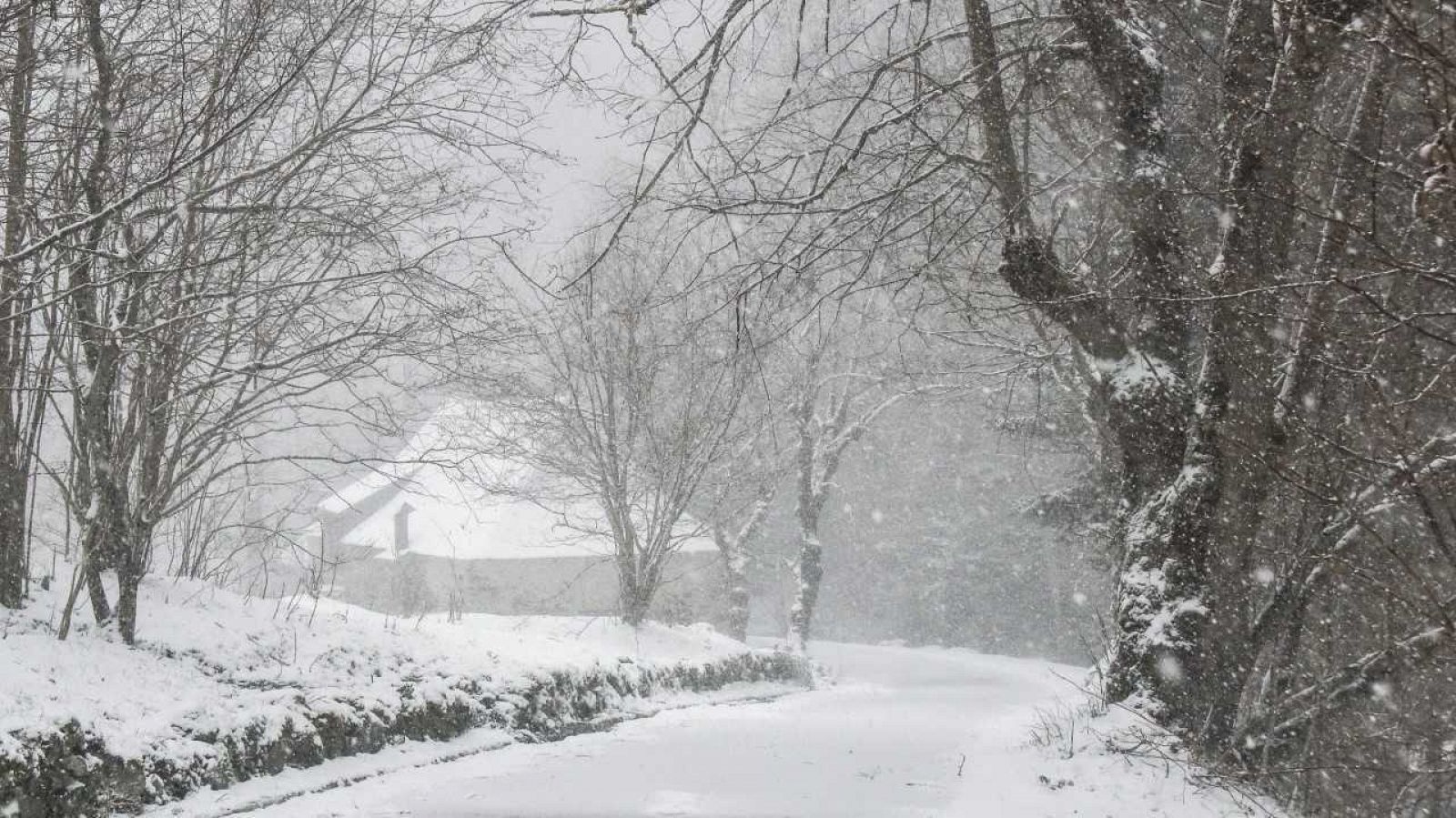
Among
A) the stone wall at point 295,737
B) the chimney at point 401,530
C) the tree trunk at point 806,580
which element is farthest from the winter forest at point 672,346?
the chimney at point 401,530

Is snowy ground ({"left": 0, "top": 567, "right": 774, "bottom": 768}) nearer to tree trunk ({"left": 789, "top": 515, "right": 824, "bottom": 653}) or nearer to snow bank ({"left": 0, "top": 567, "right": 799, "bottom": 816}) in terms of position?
snow bank ({"left": 0, "top": 567, "right": 799, "bottom": 816})

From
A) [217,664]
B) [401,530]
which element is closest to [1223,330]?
[217,664]

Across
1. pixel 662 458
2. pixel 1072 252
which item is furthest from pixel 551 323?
pixel 1072 252

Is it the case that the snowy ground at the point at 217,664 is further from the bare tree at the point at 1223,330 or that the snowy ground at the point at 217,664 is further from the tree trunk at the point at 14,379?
the bare tree at the point at 1223,330

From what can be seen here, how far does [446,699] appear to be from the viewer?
9.12m

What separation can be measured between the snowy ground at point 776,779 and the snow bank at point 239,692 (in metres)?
0.32

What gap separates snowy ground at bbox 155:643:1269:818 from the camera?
19.8 feet

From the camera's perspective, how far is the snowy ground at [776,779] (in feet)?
19.8

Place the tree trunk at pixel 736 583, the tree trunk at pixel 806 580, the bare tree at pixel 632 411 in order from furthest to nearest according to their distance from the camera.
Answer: the tree trunk at pixel 736 583
the tree trunk at pixel 806 580
the bare tree at pixel 632 411

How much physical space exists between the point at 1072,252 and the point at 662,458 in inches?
294

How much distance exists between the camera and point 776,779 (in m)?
7.29

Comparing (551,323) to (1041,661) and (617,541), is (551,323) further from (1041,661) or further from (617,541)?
(1041,661)

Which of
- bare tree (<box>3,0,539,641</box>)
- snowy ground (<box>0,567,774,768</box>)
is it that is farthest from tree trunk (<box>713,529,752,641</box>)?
bare tree (<box>3,0,539,641</box>)

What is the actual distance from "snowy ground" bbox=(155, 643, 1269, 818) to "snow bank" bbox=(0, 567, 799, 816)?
32cm
